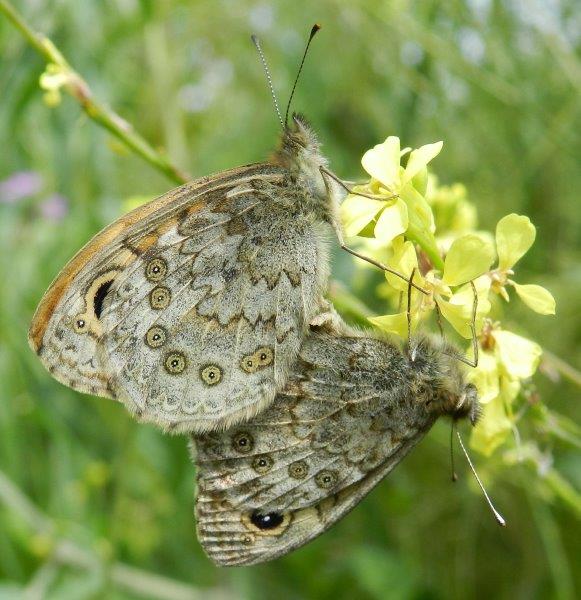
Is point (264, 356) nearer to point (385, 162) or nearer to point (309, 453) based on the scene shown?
point (309, 453)

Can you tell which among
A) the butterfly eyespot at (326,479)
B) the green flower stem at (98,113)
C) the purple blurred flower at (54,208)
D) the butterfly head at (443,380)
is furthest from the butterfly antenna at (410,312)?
the purple blurred flower at (54,208)

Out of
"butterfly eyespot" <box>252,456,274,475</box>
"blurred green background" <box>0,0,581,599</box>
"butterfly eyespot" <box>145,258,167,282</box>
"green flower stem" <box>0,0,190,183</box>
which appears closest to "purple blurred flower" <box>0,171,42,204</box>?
"blurred green background" <box>0,0,581,599</box>

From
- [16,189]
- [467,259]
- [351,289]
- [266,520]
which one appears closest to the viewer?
[467,259]

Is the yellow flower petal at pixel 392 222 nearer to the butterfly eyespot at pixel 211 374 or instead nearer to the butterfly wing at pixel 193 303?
the butterfly wing at pixel 193 303

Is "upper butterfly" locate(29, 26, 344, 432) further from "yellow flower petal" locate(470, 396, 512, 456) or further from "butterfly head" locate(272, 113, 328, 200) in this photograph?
"yellow flower petal" locate(470, 396, 512, 456)

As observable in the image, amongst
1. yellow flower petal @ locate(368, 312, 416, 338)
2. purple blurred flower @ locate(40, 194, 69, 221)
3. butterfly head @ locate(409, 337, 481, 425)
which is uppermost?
purple blurred flower @ locate(40, 194, 69, 221)

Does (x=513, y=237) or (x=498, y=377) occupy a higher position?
(x=513, y=237)

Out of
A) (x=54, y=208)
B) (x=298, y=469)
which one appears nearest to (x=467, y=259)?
(x=298, y=469)

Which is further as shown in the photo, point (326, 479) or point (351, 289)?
point (351, 289)
